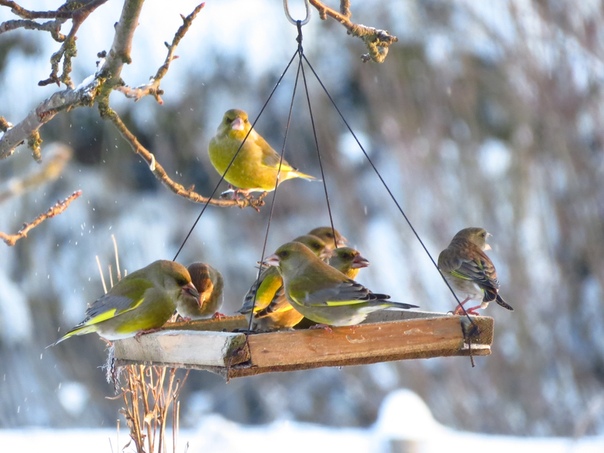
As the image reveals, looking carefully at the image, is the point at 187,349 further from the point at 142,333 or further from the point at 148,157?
the point at 148,157

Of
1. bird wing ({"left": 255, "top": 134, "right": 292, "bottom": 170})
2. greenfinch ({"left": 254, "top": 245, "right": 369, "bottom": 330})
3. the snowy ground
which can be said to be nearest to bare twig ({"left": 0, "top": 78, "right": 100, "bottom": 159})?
greenfinch ({"left": 254, "top": 245, "right": 369, "bottom": 330})

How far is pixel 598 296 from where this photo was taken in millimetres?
10227

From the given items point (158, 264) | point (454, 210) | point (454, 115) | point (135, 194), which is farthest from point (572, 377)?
point (158, 264)

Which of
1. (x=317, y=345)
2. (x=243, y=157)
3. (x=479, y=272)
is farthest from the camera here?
(x=243, y=157)

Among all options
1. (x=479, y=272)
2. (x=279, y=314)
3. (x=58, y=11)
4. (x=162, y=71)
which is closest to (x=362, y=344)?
Result: (x=279, y=314)

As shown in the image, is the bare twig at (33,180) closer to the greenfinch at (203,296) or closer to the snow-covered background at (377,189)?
the greenfinch at (203,296)

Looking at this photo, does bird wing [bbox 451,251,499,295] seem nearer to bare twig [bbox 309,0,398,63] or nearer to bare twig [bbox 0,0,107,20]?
bare twig [bbox 309,0,398,63]

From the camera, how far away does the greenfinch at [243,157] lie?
5340 mm

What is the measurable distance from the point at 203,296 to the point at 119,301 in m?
0.58

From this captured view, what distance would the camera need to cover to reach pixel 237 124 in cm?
519

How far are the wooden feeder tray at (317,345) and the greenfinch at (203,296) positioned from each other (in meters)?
0.82

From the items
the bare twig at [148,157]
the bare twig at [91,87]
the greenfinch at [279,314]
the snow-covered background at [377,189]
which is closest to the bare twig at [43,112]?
the bare twig at [91,87]

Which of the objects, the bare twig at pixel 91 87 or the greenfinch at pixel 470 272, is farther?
the greenfinch at pixel 470 272

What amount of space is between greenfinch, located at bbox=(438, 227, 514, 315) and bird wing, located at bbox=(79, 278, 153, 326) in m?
1.57
